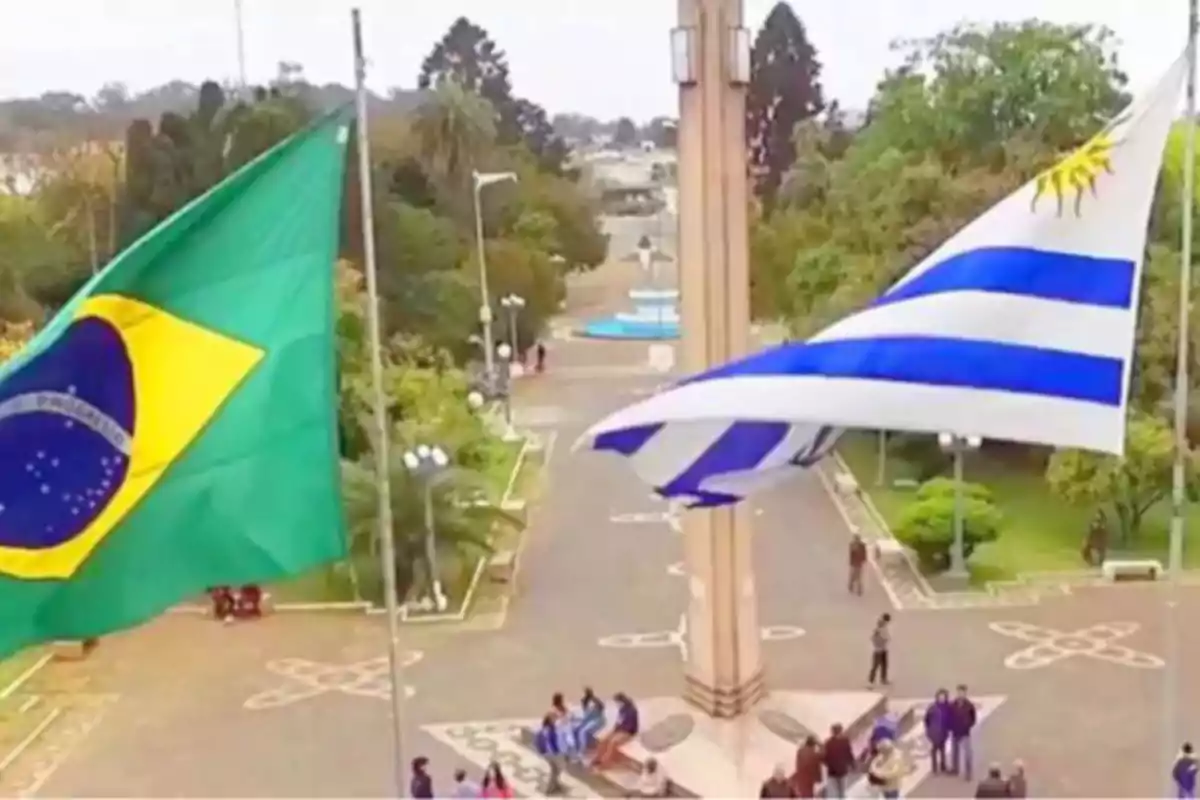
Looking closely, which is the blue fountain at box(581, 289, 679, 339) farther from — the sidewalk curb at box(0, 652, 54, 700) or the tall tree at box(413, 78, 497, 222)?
the sidewalk curb at box(0, 652, 54, 700)

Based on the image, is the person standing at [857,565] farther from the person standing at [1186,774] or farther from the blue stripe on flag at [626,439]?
the blue stripe on flag at [626,439]

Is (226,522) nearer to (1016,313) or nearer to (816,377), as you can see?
(816,377)

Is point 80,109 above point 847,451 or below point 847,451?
above

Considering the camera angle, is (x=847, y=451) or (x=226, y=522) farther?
(x=847, y=451)

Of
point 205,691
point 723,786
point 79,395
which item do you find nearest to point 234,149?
point 205,691

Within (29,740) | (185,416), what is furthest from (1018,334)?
(29,740)

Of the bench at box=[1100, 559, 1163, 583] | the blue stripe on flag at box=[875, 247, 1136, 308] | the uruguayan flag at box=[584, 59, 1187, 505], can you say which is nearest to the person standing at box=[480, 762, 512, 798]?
the uruguayan flag at box=[584, 59, 1187, 505]
